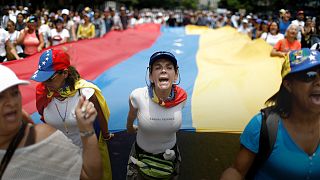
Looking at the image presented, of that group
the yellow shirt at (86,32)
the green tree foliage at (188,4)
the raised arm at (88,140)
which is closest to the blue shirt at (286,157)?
the raised arm at (88,140)

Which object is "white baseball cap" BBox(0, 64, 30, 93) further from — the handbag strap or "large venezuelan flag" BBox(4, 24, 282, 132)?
"large venezuelan flag" BBox(4, 24, 282, 132)

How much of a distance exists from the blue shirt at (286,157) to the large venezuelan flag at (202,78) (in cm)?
140

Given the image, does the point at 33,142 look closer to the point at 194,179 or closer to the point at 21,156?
the point at 21,156

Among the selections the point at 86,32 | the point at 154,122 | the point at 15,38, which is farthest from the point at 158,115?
the point at 86,32

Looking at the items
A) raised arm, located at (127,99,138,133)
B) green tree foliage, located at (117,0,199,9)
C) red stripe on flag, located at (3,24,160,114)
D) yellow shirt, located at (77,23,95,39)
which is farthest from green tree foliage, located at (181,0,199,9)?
raised arm, located at (127,99,138,133)

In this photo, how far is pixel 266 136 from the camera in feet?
5.48

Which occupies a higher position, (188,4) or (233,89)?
(233,89)

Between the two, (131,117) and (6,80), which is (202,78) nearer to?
(131,117)

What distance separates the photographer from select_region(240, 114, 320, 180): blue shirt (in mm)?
1660

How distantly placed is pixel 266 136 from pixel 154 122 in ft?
2.72

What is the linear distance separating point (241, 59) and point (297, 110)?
3245mm

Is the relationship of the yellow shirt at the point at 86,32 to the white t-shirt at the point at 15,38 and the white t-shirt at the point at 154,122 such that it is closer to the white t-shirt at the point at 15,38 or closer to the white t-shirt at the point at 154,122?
the white t-shirt at the point at 15,38

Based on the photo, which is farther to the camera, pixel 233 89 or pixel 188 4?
pixel 188 4

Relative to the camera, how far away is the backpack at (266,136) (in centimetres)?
167
